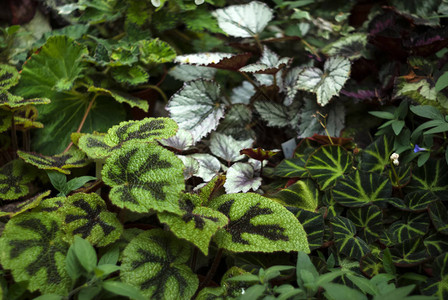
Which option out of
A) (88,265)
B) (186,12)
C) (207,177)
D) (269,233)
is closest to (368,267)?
(269,233)

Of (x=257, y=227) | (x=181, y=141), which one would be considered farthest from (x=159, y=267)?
(x=181, y=141)

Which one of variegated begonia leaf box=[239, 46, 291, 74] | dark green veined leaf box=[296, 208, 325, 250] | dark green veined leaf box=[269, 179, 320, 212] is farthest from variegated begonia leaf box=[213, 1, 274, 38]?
dark green veined leaf box=[296, 208, 325, 250]

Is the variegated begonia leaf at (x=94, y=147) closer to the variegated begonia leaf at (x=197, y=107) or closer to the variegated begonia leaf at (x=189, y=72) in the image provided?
the variegated begonia leaf at (x=197, y=107)

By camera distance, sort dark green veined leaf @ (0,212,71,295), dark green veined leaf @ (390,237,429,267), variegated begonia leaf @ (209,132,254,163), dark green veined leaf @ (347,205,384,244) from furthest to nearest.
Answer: variegated begonia leaf @ (209,132,254,163)
dark green veined leaf @ (347,205,384,244)
dark green veined leaf @ (390,237,429,267)
dark green veined leaf @ (0,212,71,295)

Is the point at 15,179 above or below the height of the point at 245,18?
below

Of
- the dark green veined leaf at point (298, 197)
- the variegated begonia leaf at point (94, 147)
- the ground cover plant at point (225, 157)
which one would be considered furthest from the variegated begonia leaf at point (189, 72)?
the dark green veined leaf at point (298, 197)

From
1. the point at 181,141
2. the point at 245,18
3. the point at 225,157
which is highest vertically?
the point at 245,18

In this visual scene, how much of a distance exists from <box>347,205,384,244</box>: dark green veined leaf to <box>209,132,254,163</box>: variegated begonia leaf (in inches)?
17.4

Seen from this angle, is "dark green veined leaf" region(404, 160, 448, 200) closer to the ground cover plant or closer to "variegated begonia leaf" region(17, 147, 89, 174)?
the ground cover plant

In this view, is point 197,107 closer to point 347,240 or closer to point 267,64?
point 267,64

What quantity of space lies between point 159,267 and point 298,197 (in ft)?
1.54

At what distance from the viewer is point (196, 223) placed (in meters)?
0.85

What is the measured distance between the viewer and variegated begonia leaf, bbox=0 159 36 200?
3.43 ft

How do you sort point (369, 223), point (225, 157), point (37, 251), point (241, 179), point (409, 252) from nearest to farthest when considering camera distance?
point (37, 251) → point (409, 252) → point (369, 223) → point (241, 179) → point (225, 157)
